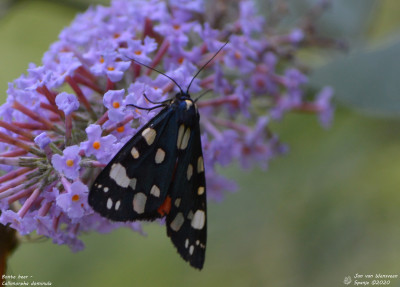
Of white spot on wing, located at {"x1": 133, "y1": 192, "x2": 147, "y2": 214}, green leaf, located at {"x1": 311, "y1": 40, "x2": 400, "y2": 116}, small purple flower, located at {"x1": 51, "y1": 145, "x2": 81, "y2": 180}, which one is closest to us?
small purple flower, located at {"x1": 51, "y1": 145, "x2": 81, "y2": 180}

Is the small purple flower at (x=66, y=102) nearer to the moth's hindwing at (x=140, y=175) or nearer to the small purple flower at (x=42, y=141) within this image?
the small purple flower at (x=42, y=141)

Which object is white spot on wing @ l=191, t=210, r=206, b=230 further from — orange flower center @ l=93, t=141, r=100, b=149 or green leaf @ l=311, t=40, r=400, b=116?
green leaf @ l=311, t=40, r=400, b=116

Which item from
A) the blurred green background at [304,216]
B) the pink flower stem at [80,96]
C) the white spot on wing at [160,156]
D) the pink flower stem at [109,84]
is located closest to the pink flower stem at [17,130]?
the pink flower stem at [80,96]

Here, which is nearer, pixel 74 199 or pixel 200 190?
pixel 74 199

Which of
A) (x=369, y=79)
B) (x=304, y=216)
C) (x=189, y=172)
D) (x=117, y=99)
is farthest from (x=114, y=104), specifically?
(x=304, y=216)

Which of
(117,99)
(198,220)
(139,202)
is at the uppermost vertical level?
(117,99)

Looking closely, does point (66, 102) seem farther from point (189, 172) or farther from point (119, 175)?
point (189, 172)

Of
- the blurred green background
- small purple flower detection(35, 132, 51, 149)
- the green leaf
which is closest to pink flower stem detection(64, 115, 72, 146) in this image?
small purple flower detection(35, 132, 51, 149)

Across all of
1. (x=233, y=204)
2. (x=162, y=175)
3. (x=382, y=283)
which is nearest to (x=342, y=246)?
(x=382, y=283)

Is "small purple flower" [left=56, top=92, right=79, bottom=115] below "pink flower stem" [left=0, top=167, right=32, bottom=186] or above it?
above
